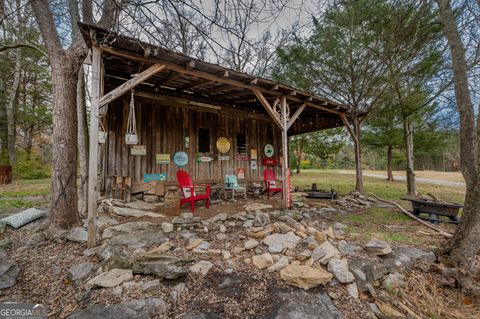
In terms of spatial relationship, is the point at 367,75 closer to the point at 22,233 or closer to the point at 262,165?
the point at 262,165

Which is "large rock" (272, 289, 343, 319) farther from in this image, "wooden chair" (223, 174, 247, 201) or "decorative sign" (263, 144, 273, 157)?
"decorative sign" (263, 144, 273, 157)

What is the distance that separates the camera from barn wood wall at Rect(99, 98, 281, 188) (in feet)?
15.6

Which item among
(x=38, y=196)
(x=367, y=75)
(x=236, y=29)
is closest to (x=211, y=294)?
(x=236, y=29)

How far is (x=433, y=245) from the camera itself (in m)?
3.19

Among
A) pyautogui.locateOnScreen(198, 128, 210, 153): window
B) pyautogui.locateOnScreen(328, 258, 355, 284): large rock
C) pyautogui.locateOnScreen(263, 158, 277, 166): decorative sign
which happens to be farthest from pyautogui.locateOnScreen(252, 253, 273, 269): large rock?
pyautogui.locateOnScreen(263, 158, 277, 166): decorative sign

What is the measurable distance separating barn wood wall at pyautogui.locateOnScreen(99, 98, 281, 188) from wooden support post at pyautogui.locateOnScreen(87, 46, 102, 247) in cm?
209

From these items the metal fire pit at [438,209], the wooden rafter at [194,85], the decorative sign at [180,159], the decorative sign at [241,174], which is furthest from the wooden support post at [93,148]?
the metal fire pit at [438,209]

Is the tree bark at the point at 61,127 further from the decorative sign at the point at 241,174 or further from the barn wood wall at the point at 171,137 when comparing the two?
the decorative sign at the point at 241,174

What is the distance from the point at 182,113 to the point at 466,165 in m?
5.49

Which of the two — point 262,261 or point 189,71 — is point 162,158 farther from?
point 262,261

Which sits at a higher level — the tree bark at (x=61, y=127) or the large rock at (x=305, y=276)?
the tree bark at (x=61, y=127)

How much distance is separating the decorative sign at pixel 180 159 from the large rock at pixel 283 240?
3.36m

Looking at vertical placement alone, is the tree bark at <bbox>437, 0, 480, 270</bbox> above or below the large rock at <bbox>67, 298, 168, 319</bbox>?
above

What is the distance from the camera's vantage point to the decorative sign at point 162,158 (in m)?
5.24
